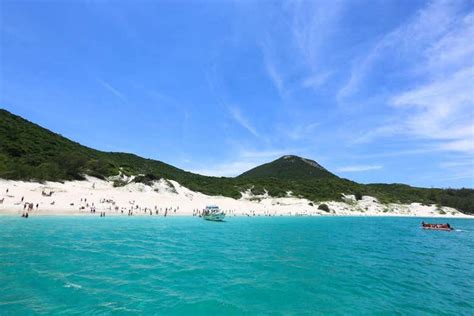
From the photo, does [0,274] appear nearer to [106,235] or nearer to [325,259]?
[106,235]

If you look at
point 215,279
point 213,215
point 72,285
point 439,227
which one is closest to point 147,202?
point 213,215

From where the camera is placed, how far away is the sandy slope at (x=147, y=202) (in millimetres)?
57097

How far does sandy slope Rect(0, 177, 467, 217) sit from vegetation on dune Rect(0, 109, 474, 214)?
149 inches

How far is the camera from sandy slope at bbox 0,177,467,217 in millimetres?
57097

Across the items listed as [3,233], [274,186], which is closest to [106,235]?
[3,233]

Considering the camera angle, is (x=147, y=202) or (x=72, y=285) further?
(x=147, y=202)

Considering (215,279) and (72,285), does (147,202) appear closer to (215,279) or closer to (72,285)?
(215,279)

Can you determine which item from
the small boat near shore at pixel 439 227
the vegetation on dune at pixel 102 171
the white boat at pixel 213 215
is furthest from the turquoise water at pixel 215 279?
the vegetation on dune at pixel 102 171

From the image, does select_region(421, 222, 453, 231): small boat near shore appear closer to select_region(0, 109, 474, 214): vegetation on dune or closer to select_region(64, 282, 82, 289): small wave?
select_region(0, 109, 474, 214): vegetation on dune

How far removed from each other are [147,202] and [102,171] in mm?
21532

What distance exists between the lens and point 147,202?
78062 mm

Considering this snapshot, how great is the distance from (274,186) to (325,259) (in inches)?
4085

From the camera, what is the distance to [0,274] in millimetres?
17203

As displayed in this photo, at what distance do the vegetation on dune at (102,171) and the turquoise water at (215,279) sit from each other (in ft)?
159
